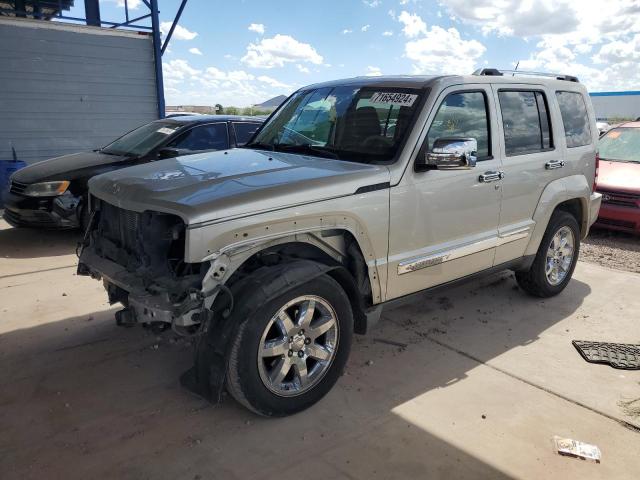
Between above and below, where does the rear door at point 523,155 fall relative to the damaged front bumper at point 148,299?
above

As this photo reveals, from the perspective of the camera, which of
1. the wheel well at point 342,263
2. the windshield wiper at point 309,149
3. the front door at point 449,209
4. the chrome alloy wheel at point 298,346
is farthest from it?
the windshield wiper at point 309,149

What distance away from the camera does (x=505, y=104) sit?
14.5ft

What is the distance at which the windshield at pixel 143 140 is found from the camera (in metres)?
7.34

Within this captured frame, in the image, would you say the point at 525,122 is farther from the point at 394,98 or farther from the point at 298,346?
the point at 298,346

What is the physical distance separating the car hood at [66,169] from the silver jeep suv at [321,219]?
341 cm

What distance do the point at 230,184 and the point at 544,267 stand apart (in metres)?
3.40

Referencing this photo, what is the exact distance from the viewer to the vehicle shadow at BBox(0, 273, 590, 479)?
9.29ft

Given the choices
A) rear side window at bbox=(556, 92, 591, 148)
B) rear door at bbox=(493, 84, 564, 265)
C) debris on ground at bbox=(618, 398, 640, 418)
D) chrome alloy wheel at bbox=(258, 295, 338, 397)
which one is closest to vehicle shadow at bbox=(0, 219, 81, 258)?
chrome alloy wheel at bbox=(258, 295, 338, 397)

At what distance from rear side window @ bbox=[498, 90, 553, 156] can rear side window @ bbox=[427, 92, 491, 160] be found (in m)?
0.25

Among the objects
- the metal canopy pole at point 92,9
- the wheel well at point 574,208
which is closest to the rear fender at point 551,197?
the wheel well at point 574,208

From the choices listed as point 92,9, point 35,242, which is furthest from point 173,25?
point 35,242

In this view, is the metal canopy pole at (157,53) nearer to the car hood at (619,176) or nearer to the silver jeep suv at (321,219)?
the silver jeep suv at (321,219)

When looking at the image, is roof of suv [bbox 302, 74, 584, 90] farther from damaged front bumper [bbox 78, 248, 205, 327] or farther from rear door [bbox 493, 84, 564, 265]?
damaged front bumper [bbox 78, 248, 205, 327]

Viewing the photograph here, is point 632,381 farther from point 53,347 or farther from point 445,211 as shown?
point 53,347
